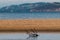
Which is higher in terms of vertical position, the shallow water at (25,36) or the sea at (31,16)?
the sea at (31,16)

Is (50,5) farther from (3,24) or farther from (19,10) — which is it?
(3,24)

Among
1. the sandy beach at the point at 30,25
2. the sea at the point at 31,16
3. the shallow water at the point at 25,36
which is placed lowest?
the shallow water at the point at 25,36

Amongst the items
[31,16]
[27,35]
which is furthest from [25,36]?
[31,16]

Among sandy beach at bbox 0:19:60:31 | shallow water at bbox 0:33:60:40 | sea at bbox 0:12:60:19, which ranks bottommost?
shallow water at bbox 0:33:60:40

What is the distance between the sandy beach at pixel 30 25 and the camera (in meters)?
1.57

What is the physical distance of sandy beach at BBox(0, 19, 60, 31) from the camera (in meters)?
1.57

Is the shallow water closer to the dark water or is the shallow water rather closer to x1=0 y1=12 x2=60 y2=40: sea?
x1=0 y1=12 x2=60 y2=40: sea

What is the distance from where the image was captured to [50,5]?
166 cm

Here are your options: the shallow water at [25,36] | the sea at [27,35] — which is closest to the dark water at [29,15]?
the sea at [27,35]

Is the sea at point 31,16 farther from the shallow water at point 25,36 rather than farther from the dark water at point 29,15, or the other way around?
the shallow water at point 25,36

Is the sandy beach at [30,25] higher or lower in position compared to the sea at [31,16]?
lower

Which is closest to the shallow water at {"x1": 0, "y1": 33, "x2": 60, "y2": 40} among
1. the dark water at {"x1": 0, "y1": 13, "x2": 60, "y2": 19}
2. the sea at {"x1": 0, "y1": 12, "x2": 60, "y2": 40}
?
the sea at {"x1": 0, "y1": 12, "x2": 60, "y2": 40}

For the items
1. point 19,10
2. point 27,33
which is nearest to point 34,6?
point 19,10

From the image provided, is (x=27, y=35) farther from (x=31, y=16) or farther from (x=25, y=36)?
(x=31, y=16)
